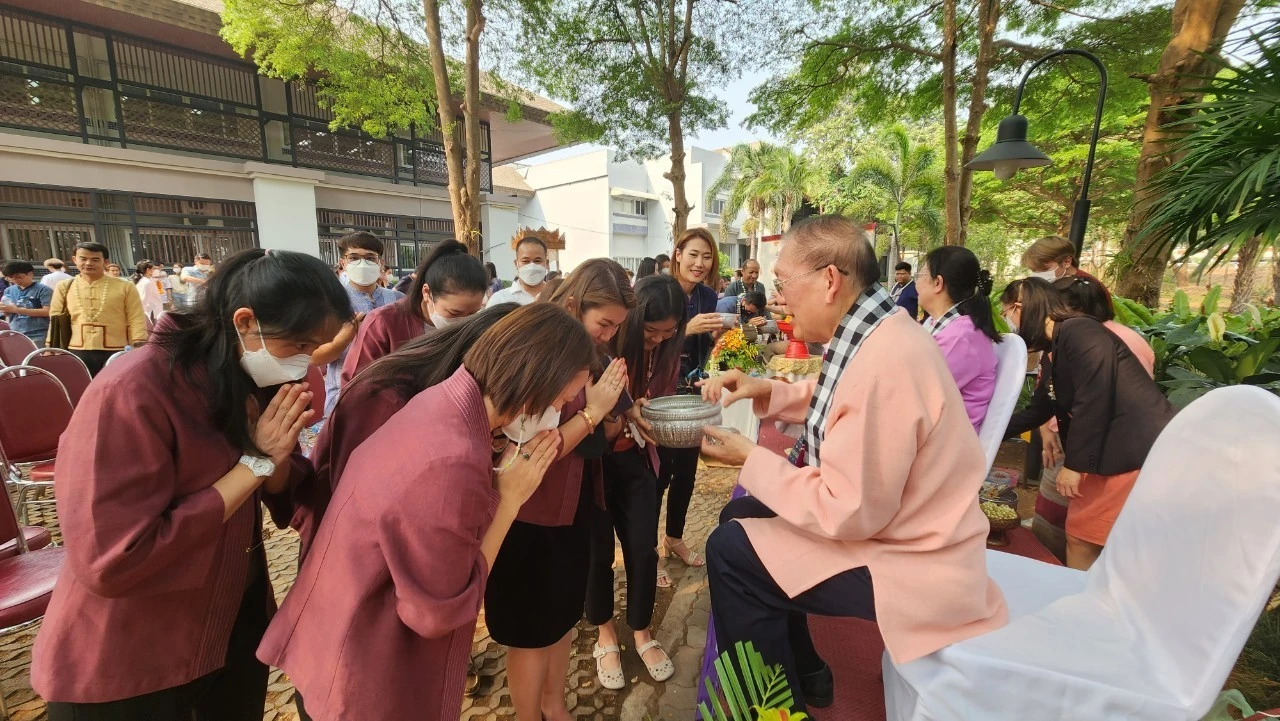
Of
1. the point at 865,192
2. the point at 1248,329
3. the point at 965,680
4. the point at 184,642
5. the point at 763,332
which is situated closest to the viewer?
the point at 184,642

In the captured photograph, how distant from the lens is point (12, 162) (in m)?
9.88

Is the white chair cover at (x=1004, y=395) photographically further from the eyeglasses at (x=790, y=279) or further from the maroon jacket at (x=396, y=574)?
the maroon jacket at (x=396, y=574)

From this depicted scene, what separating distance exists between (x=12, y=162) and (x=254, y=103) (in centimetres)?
424

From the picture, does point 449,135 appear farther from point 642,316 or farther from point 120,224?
point 120,224

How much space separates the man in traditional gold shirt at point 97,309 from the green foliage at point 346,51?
5.20m

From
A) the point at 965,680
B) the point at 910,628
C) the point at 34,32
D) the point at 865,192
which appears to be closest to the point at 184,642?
the point at 910,628

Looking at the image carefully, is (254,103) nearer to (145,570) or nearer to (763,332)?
(763,332)

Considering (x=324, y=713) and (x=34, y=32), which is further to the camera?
(x=34, y=32)

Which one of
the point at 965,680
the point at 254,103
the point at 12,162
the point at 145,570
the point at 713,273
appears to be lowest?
the point at 965,680

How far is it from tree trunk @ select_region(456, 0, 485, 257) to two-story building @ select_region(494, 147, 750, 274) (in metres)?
18.4

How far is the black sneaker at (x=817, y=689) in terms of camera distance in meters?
2.19

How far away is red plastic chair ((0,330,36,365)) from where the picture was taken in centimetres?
428

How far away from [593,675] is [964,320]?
8.07ft

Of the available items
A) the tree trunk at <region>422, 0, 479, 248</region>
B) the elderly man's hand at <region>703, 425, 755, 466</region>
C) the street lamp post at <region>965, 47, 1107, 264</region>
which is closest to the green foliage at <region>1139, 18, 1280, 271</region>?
the street lamp post at <region>965, 47, 1107, 264</region>
